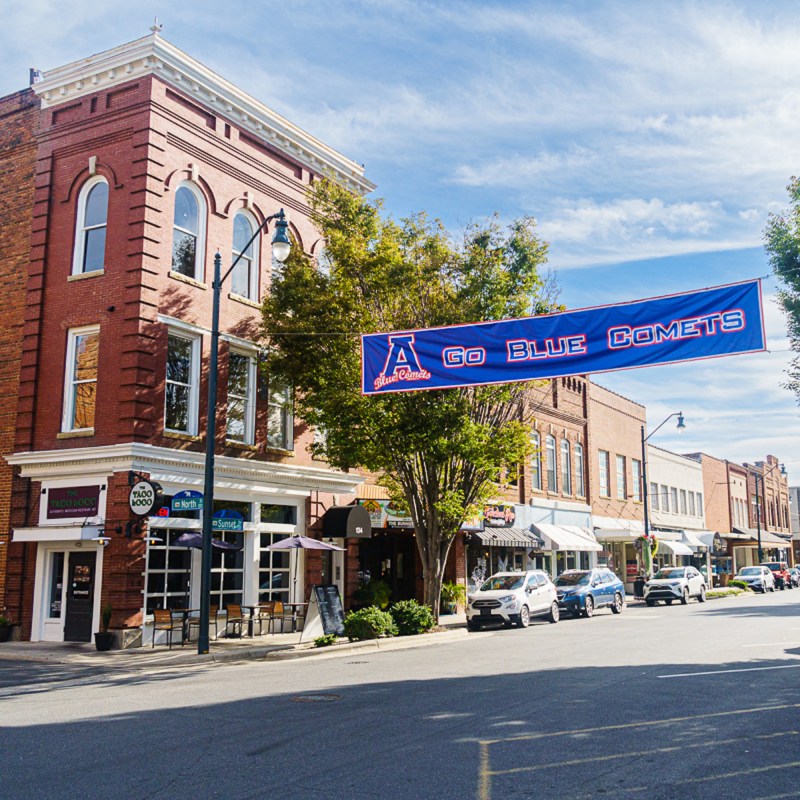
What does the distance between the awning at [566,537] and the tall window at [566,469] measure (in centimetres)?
183

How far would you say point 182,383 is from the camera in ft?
70.1

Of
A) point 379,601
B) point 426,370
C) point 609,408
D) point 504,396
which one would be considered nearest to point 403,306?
point 504,396

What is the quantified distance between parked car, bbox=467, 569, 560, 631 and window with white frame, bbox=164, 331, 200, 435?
9.62 metres

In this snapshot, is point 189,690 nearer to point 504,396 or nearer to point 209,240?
point 504,396

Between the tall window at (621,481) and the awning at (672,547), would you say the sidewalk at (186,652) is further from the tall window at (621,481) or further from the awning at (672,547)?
the awning at (672,547)

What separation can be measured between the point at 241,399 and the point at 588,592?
13728 mm

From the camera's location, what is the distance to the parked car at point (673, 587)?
35.8 m

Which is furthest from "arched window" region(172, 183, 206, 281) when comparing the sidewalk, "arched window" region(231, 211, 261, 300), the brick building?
the sidewalk

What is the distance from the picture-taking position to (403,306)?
21.2 meters

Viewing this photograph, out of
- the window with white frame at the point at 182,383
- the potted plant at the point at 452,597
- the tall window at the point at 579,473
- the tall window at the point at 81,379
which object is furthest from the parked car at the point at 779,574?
the tall window at the point at 81,379

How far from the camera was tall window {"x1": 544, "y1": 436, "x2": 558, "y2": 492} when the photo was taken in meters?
40.0

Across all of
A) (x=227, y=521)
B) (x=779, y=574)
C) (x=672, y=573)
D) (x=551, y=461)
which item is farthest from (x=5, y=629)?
(x=779, y=574)

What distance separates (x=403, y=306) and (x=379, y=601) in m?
9.68

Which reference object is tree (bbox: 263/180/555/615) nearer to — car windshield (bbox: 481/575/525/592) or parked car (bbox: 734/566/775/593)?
car windshield (bbox: 481/575/525/592)
